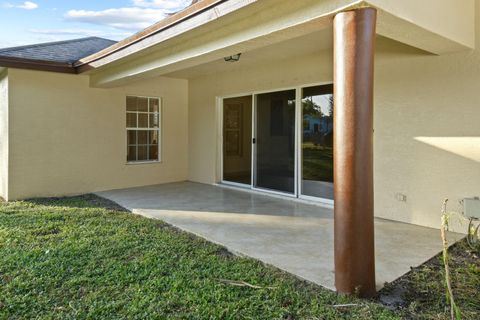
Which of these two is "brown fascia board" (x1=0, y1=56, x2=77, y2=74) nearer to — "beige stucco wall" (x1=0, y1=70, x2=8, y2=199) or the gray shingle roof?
the gray shingle roof

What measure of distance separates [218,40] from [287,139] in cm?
333

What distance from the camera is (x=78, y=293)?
3188 millimetres

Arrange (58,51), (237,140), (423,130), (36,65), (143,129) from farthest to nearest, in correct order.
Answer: (143,129)
(237,140)
(58,51)
(36,65)
(423,130)

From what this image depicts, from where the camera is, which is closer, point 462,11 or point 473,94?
point 462,11

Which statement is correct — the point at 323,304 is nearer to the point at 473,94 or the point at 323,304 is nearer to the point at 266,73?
the point at 473,94

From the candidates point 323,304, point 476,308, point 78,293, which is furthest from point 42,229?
point 476,308

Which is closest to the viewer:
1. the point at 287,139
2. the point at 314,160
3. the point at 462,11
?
the point at 462,11

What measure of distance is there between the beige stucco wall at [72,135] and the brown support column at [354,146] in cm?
683

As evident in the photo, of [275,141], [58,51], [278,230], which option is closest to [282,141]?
[275,141]

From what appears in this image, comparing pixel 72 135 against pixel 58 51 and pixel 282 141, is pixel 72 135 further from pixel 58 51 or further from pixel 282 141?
pixel 282 141

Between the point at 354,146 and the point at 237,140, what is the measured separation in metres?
6.24

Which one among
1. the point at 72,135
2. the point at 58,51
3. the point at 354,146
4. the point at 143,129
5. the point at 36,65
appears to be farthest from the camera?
the point at 143,129

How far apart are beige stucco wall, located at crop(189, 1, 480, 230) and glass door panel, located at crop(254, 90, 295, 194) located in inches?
49.6

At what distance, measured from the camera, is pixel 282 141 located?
7.72 m
